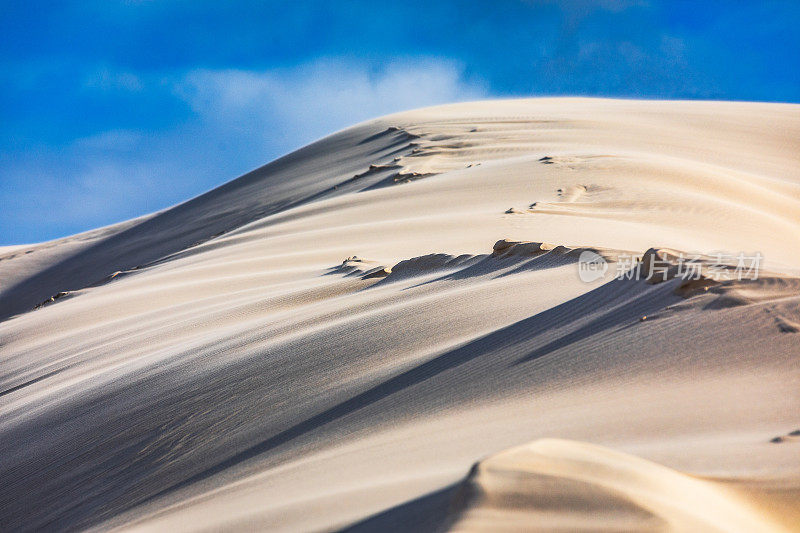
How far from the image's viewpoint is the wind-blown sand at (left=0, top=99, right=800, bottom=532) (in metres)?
1.37

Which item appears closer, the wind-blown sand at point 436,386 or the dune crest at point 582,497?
the dune crest at point 582,497

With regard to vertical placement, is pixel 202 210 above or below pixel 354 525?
above

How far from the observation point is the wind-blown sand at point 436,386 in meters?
1.37

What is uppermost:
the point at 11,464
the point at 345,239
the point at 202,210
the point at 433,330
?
the point at 202,210

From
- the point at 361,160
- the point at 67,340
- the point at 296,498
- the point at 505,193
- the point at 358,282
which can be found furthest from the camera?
the point at 361,160

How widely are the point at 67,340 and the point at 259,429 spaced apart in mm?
3118

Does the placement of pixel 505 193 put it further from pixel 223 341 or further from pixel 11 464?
pixel 11 464

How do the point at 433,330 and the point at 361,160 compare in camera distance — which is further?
the point at 361,160

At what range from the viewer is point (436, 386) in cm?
227

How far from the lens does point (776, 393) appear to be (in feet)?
5.72

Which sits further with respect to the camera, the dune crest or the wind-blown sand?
the wind-blown sand

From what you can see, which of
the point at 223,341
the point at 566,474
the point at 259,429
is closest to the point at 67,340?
the point at 223,341

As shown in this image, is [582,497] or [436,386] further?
[436,386]

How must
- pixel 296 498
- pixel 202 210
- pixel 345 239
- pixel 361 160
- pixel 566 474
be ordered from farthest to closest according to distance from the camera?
pixel 202 210
pixel 361 160
pixel 345 239
pixel 296 498
pixel 566 474
